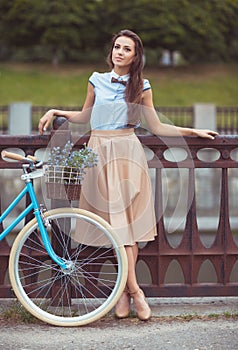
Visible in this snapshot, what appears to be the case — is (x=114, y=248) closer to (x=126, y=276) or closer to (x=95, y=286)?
(x=126, y=276)

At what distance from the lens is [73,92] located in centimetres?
Answer: 2939

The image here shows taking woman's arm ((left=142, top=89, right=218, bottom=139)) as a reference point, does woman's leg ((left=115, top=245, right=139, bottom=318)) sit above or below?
below

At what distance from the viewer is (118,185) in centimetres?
421

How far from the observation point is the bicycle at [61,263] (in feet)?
13.5

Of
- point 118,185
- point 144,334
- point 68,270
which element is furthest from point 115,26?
point 144,334

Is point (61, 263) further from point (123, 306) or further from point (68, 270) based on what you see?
point (123, 306)

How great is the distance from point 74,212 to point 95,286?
2.03 feet

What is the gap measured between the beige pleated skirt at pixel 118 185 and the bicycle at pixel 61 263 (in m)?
0.11

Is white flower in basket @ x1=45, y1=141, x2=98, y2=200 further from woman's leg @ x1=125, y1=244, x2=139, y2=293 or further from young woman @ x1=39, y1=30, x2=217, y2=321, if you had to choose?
woman's leg @ x1=125, y1=244, x2=139, y2=293

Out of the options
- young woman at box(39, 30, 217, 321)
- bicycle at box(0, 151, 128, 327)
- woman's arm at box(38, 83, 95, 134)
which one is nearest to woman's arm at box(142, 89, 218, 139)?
young woman at box(39, 30, 217, 321)

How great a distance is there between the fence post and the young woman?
41.3 ft

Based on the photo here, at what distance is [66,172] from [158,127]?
2.21ft

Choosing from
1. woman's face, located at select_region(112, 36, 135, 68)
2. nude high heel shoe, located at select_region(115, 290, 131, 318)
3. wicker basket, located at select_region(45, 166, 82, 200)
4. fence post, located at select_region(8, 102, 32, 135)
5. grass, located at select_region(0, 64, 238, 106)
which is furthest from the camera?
grass, located at select_region(0, 64, 238, 106)

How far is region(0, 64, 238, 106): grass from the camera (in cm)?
2872
